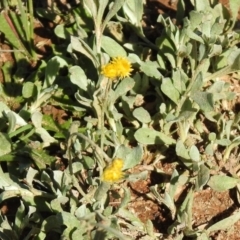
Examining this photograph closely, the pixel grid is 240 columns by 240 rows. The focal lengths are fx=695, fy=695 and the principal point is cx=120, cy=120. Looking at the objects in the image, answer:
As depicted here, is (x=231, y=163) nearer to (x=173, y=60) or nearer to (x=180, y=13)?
(x=173, y=60)

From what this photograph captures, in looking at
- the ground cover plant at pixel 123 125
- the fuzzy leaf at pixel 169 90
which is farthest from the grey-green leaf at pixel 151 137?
the fuzzy leaf at pixel 169 90

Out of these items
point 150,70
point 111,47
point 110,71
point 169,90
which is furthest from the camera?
point 111,47

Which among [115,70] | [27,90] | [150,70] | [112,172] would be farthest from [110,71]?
[27,90]

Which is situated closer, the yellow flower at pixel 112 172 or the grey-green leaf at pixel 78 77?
the yellow flower at pixel 112 172

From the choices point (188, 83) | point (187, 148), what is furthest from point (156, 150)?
point (188, 83)

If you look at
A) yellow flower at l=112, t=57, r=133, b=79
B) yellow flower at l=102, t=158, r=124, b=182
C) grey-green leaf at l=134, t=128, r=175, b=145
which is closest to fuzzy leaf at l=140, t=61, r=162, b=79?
grey-green leaf at l=134, t=128, r=175, b=145

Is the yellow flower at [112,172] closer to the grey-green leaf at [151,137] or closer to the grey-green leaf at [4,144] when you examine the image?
the grey-green leaf at [151,137]

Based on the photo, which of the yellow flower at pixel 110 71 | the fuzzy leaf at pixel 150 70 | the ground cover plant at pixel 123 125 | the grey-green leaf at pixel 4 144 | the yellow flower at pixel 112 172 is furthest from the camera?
the fuzzy leaf at pixel 150 70

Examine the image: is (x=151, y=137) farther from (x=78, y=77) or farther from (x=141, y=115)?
(x=78, y=77)

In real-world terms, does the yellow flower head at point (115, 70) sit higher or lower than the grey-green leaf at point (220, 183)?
higher
